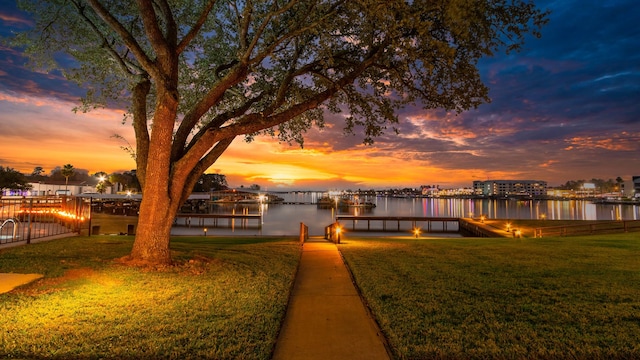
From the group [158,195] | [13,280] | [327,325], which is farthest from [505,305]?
[13,280]

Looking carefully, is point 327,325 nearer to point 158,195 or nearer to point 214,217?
point 158,195

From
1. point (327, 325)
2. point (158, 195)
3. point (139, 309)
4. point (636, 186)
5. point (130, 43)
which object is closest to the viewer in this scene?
point (327, 325)

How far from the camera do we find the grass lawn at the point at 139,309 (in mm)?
4980

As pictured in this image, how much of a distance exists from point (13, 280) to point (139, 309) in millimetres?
3849

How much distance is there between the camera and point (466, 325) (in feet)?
19.8

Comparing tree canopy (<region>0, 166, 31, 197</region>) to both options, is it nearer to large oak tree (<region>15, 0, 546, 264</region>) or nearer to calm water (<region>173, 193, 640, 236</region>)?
calm water (<region>173, 193, 640, 236</region>)

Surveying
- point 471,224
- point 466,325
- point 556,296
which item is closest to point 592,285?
point 556,296

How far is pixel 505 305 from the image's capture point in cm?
720

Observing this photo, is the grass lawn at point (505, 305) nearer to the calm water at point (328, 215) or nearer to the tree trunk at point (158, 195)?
the tree trunk at point (158, 195)

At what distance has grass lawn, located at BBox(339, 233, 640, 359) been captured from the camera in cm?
521

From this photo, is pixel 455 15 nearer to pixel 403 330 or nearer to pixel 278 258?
pixel 403 330

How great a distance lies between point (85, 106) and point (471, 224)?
48830 mm

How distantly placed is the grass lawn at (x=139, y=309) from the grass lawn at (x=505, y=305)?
2237 mm

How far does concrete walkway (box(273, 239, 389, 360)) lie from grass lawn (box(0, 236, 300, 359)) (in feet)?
0.88
